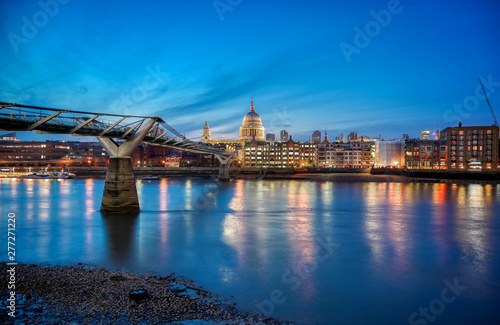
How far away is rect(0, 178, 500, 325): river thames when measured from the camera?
41.8ft

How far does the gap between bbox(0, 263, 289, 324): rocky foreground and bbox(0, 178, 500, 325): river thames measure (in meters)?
1.18

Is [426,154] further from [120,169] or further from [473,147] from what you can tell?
[120,169]

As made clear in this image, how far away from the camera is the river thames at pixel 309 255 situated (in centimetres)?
→ 1273

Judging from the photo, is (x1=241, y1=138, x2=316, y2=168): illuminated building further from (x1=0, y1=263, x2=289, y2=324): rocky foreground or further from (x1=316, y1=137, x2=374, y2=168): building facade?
(x1=0, y1=263, x2=289, y2=324): rocky foreground

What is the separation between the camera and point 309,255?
19.4 m

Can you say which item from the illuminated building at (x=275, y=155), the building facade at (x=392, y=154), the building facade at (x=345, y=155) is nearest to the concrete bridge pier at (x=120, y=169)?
the building facade at (x=392, y=154)

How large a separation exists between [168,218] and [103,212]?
20.5ft

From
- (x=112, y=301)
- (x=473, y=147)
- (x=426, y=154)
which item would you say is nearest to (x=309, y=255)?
(x=112, y=301)

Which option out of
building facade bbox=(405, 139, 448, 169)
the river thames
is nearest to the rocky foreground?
the river thames

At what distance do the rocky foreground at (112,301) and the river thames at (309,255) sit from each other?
1180mm

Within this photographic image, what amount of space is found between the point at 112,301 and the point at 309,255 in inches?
436

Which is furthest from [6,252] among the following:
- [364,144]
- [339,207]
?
[364,144]

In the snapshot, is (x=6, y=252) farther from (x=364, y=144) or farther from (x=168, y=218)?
(x=364, y=144)

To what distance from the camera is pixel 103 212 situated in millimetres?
33156
